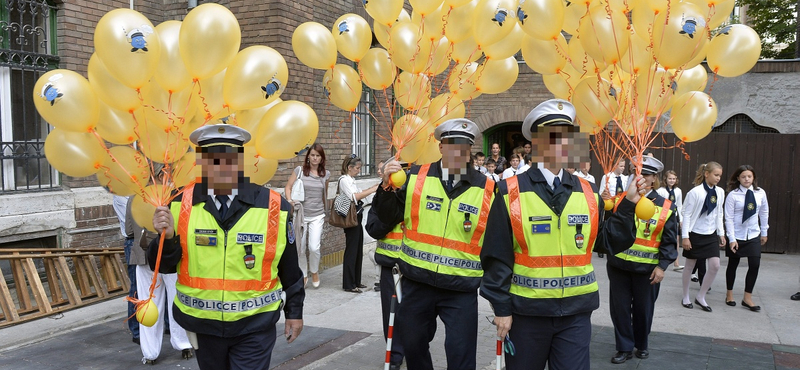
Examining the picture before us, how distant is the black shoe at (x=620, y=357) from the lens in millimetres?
5996

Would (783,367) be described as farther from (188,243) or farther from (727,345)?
(188,243)

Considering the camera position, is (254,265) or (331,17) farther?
(331,17)

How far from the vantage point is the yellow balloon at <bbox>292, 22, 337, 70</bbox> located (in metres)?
5.70

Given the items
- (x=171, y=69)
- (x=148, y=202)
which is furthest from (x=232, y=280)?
(x=171, y=69)

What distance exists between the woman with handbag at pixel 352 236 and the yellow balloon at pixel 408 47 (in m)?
2.81

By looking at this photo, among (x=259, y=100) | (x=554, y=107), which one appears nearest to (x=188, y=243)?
(x=259, y=100)

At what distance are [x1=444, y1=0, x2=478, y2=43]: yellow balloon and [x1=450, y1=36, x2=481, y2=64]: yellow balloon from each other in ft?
0.77

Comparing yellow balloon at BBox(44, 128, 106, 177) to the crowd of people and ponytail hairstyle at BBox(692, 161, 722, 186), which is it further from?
ponytail hairstyle at BBox(692, 161, 722, 186)

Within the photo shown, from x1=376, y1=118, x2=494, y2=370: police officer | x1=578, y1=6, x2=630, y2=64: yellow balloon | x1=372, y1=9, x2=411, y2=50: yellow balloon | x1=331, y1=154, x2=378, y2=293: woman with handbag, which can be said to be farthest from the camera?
x1=331, y1=154, x2=378, y2=293: woman with handbag

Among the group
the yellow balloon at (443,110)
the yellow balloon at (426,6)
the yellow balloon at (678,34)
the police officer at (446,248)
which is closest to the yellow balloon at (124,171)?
the police officer at (446,248)

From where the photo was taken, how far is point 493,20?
5426 millimetres

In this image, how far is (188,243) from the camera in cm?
346

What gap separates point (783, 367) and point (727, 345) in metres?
0.72

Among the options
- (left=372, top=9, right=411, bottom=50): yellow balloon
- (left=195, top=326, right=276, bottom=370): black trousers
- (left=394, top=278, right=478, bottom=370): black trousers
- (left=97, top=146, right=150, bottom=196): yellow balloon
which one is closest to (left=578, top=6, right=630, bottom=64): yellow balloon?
(left=372, top=9, right=411, bottom=50): yellow balloon
